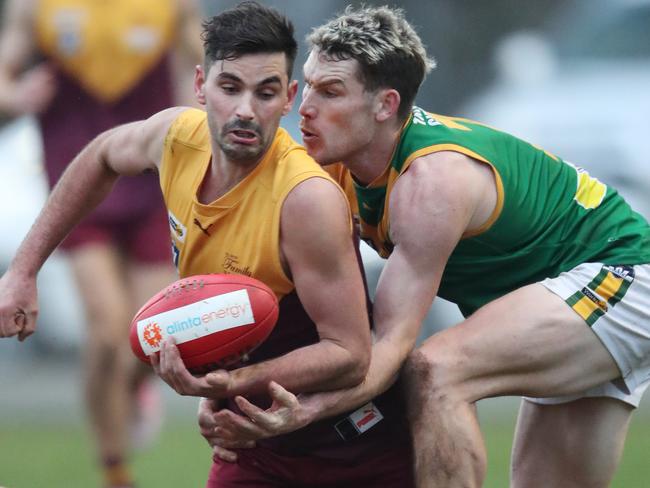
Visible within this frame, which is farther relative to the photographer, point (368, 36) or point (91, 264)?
point (91, 264)

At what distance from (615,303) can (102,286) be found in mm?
3304

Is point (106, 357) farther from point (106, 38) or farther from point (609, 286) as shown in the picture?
point (609, 286)

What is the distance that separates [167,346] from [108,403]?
3404 mm

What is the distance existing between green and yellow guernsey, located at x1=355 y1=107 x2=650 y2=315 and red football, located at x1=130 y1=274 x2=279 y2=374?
2.48ft

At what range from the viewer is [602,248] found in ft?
14.9

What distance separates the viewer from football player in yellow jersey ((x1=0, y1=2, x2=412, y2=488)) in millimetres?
3779

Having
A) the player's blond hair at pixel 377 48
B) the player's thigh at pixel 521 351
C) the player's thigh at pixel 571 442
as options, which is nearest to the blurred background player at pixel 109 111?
the player's thigh at pixel 571 442

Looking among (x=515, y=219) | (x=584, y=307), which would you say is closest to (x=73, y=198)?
(x=515, y=219)

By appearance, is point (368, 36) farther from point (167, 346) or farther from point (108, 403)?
point (108, 403)

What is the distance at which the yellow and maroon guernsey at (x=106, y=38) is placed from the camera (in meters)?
7.68

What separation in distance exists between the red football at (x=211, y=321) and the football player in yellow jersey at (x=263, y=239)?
6 cm

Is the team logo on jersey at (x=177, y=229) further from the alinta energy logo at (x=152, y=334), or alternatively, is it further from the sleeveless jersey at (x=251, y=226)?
the alinta energy logo at (x=152, y=334)

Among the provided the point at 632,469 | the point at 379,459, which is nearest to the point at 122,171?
the point at 379,459

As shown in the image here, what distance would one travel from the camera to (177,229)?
4.11 meters
